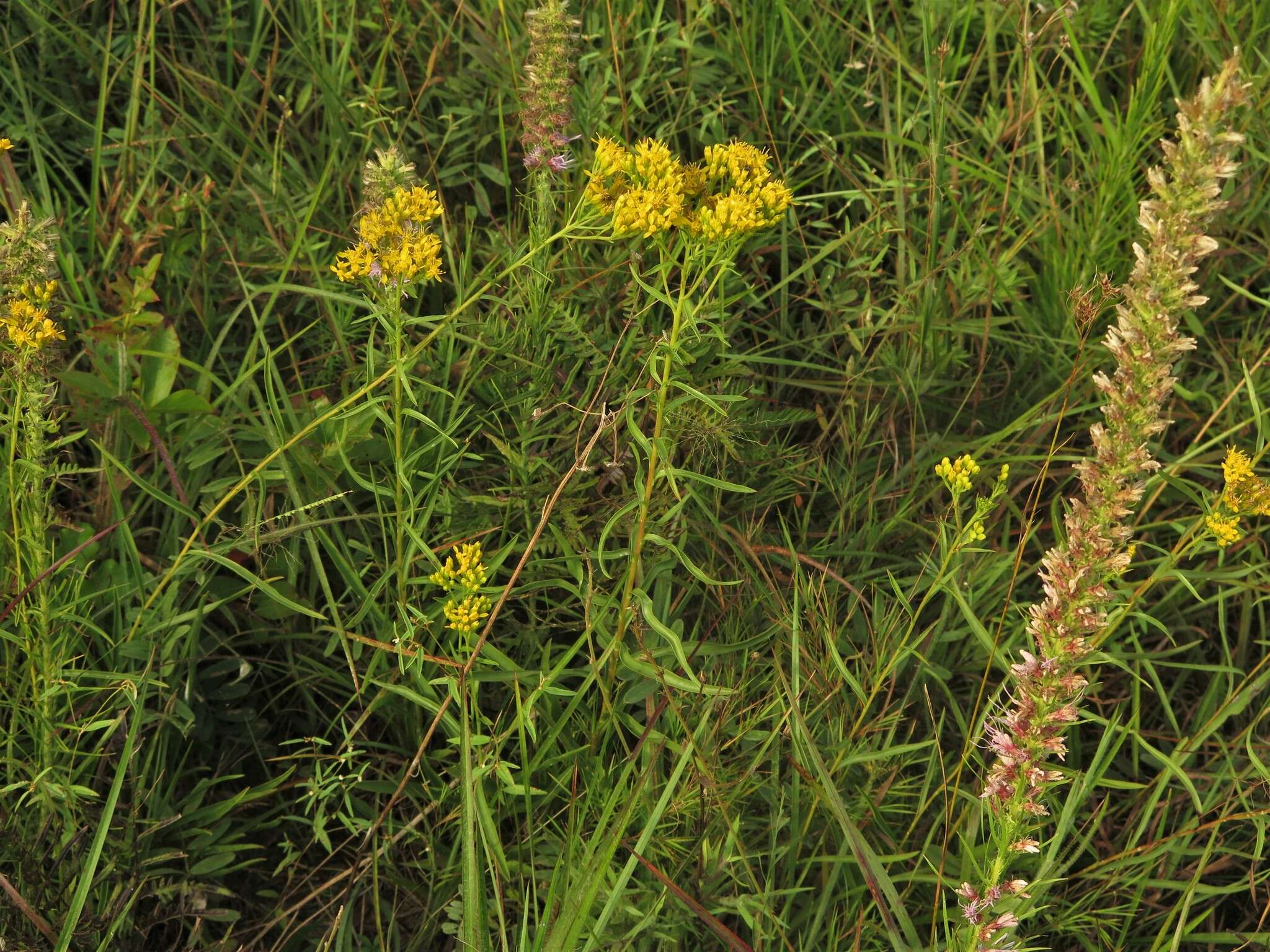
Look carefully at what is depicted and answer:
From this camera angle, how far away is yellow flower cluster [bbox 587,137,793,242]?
5.71 ft

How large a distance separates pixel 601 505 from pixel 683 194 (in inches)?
25.7

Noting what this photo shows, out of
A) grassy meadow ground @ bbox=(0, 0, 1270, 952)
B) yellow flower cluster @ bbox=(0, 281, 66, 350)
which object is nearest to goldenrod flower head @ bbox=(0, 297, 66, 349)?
yellow flower cluster @ bbox=(0, 281, 66, 350)

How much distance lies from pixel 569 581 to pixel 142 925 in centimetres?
92

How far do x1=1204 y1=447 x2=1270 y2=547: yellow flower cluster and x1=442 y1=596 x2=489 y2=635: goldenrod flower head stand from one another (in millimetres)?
1150

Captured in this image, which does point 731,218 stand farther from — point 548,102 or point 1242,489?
point 1242,489

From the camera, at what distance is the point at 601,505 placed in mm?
2229

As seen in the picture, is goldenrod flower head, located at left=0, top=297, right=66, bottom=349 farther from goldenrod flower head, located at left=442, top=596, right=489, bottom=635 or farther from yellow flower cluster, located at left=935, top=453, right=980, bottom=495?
yellow flower cluster, located at left=935, top=453, right=980, bottom=495

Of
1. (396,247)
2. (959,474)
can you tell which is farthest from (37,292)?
(959,474)

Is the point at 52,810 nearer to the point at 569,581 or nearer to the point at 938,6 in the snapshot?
the point at 569,581

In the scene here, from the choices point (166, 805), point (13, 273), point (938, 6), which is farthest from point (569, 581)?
point (938, 6)

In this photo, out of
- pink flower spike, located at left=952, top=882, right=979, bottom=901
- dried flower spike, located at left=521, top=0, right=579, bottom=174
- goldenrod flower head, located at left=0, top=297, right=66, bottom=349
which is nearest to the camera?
pink flower spike, located at left=952, top=882, right=979, bottom=901

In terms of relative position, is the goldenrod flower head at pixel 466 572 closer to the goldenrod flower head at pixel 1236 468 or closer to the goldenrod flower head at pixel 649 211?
the goldenrod flower head at pixel 649 211

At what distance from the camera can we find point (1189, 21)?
2.91 m

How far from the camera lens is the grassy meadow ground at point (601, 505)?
6.29 feet
